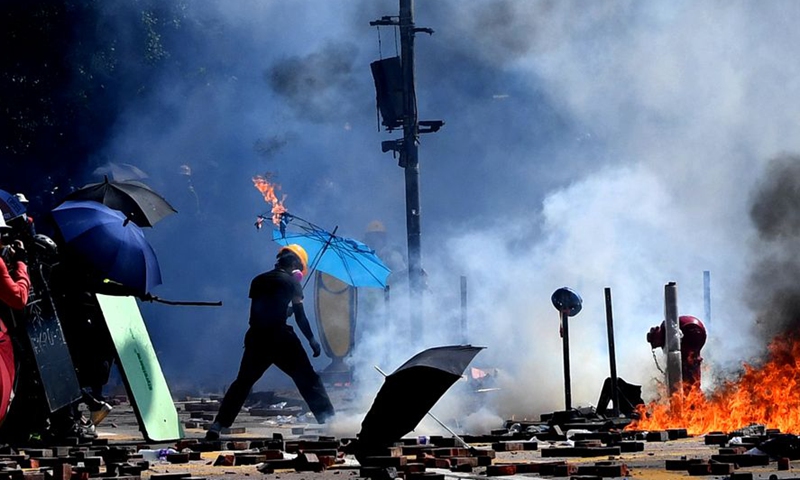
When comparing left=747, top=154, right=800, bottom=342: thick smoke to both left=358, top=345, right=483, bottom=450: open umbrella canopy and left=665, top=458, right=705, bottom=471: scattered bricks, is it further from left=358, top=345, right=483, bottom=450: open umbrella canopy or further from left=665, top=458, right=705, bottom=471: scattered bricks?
left=358, top=345, right=483, bottom=450: open umbrella canopy

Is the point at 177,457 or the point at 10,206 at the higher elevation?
the point at 10,206

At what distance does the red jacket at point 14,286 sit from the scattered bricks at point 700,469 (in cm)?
511

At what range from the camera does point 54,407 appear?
15.9 metres

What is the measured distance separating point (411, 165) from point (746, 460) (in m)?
13.8

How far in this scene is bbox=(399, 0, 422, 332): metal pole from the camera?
82.9 ft

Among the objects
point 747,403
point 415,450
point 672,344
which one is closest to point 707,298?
point 672,344

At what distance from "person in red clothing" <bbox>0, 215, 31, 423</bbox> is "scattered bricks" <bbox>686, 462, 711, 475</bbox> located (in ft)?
16.7

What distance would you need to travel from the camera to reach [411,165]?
84.3 feet

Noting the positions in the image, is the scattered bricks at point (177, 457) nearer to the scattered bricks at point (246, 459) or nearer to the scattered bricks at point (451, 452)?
the scattered bricks at point (246, 459)

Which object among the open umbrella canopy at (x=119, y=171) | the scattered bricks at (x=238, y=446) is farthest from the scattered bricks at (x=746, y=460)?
the open umbrella canopy at (x=119, y=171)

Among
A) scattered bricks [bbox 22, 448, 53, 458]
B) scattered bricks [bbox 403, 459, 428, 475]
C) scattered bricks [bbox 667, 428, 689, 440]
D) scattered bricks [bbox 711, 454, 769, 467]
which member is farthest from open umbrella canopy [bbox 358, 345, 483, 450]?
scattered bricks [bbox 667, 428, 689, 440]

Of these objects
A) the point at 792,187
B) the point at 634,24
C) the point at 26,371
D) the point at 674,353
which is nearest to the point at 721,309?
the point at 792,187

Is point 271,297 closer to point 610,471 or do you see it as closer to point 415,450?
point 415,450

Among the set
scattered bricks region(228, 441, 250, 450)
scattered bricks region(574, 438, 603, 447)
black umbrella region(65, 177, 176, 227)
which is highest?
black umbrella region(65, 177, 176, 227)
